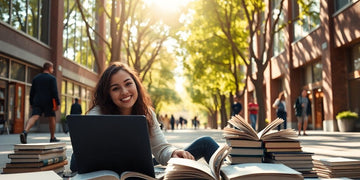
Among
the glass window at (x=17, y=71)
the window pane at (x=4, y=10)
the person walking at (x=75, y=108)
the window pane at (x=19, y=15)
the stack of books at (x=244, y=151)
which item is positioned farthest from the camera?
the glass window at (x=17, y=71)

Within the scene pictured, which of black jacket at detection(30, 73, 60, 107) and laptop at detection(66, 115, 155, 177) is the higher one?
black jacket at detection(30, 73, 60, 107)

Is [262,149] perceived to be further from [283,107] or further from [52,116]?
[283,107]

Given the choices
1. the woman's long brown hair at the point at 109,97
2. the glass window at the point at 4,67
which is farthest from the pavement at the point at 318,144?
the glass window at the point at 4,67

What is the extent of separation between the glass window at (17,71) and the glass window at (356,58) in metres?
16.3

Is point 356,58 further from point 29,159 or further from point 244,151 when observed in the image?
point 29,159

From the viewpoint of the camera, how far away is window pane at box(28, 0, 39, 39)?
1922 centimetres

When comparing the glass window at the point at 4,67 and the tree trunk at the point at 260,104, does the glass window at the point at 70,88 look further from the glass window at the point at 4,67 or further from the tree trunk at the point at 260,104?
the tree trunk at the point at 260,104

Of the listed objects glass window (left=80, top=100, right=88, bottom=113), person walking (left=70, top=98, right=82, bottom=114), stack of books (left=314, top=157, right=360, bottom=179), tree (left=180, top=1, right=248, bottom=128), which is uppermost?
tree (left=180, top=1, right=248, bottom=128)

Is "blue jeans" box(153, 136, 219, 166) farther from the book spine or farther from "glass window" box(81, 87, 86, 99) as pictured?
"glass window" box(81, 87, 86, 99)

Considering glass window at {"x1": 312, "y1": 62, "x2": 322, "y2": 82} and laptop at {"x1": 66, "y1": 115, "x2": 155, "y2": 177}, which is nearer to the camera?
laptop at {"x1": 66, "y1": 115, "x2": 155, "y2": 177}

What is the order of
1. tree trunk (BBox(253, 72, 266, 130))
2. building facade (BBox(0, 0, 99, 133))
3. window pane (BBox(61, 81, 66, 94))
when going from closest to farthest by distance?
1. tree trunk (BBox(253, 72, 266, 130))
2. building facade (BBox(0, 0, 99, 133))
3. window pane (BBox(61, 81, 66, 94))

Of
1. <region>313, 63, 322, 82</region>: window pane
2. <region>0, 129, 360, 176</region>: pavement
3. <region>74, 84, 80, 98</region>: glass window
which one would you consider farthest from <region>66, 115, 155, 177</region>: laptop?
<region>74, 84, 80, 98</region>: glass window

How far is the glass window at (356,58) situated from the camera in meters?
16.7

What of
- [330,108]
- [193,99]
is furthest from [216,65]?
[193,99]
